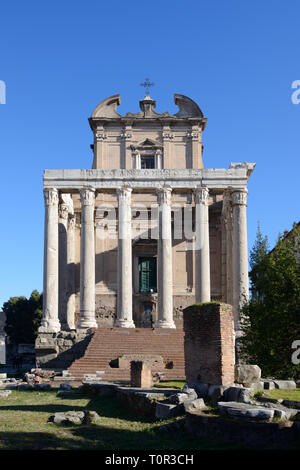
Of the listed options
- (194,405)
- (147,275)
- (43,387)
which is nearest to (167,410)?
(194,405)

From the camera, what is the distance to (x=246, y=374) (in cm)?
1647

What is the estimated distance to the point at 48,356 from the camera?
31.8 meters

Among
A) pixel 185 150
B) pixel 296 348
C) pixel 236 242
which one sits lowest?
pixel 296 348

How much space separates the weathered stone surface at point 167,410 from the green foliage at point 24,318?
42.3 meters

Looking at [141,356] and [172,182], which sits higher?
[172,182]

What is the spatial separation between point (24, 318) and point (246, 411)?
48.6 metres

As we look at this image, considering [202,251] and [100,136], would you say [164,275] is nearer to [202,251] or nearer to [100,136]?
[202,251]

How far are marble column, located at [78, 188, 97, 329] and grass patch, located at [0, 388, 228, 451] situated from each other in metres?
14.9

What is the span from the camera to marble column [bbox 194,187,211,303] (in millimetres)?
33469

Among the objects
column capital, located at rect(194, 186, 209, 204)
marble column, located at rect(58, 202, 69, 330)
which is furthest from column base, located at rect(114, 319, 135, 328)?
column capital, located at rect(194, 186, 209, 204)

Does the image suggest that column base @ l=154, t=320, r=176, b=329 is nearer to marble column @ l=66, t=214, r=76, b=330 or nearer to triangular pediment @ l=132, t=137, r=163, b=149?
marble column @ l=66, t=214, r=76, b=330

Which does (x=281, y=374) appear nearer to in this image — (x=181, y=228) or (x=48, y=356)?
(x=48, y=356)
